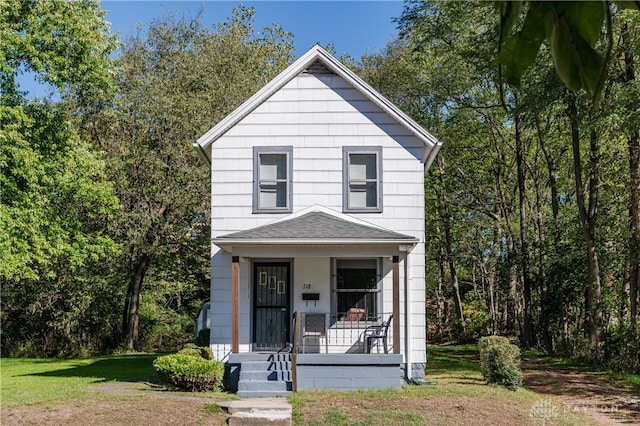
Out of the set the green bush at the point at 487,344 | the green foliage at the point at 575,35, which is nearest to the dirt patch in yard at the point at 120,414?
the green bush at the point at 487,344

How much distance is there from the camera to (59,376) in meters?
17.2

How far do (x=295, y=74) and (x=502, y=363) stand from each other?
24.7 ft

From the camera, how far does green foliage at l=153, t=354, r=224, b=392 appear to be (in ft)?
43.8

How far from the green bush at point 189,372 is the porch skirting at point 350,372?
67.8 inches

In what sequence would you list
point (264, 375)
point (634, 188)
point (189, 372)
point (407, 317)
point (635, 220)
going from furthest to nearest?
point (635, 220) < point (634, 188) < point (407, 317) < point (264, 375) < point (189, 372)

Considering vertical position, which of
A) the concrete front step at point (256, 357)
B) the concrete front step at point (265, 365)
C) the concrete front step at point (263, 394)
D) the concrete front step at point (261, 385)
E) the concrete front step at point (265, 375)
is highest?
the concrete front step at point (256, 357)

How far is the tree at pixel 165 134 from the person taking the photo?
23078 mm

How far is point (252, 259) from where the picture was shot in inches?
604

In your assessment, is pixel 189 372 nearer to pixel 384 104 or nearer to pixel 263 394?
pixel 263 394

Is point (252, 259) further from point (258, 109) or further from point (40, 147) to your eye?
point (40, 147)

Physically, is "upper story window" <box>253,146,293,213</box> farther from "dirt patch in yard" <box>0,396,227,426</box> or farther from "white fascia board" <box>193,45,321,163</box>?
"dirt patch in yard" <box>0,396,227,426</box>

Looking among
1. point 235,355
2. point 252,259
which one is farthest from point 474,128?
point 235,355

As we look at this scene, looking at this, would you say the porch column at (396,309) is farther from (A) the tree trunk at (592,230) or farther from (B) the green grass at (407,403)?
(A) the tree trunk at (592,230)

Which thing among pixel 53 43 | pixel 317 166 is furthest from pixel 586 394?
pixel 53 43
